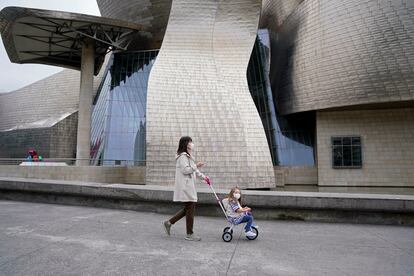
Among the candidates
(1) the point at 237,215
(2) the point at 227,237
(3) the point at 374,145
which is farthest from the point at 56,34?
(3) the point at 374,145

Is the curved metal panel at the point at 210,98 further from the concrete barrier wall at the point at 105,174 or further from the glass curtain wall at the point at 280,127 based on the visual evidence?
the concrete barrier wall at the point at 105,174

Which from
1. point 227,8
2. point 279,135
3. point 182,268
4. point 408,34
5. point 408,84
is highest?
point 227,8

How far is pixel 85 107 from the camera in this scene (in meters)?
21.1

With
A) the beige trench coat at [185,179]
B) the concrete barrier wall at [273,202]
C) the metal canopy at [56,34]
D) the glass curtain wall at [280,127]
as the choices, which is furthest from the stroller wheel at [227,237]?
the metal canopy at [56,34]

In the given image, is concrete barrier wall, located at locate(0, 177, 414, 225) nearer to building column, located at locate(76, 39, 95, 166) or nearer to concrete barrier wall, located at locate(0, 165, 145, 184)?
concrete barrier wall, located at locate(0, 165, 145, 184)

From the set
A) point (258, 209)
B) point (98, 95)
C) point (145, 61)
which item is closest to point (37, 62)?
point (98, 95)

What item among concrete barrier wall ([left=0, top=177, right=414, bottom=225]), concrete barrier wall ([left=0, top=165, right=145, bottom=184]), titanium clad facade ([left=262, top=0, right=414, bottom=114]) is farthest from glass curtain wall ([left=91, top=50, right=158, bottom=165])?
concrete barrier wall ([left=0, top=177, right=414, bottom=225])

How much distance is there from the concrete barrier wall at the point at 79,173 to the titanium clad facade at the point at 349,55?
11295 mm

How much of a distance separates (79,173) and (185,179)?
13.7 meters

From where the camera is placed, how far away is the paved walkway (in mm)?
3332

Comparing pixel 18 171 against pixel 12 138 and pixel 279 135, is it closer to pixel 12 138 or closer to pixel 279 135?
pixel 12 138

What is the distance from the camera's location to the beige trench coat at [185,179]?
15.3 ft

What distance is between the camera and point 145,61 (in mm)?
24078

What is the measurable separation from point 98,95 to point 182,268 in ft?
78.5
